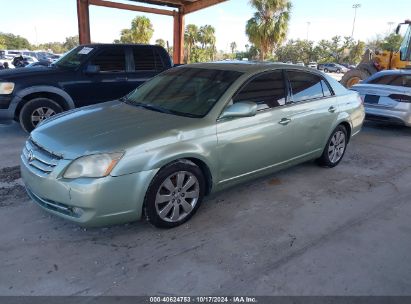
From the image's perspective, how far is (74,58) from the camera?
6.83 metres

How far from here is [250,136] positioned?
Result: 3.74m

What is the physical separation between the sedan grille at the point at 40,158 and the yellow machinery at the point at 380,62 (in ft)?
39.3

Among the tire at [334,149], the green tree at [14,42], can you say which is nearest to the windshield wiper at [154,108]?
the tire at [334,149]

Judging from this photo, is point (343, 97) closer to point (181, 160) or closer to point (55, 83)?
point (181, 160)

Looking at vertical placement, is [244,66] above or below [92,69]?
above

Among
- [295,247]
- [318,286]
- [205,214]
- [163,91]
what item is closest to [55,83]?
[163,91]

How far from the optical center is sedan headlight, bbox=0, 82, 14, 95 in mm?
6051

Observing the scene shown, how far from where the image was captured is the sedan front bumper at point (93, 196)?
282 cm

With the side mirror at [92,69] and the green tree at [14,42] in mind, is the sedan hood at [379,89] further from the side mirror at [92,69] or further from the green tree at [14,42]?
the green tree at [14,42]

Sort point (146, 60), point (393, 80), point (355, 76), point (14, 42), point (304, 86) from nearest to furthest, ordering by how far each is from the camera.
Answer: point (304, 86)
point (146, 60)
point (393, 80)
point (355, 76)
point (14, 42)

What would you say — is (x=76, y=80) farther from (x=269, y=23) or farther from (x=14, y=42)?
(x=14, y=42)

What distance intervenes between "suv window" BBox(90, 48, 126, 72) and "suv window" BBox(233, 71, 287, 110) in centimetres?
377

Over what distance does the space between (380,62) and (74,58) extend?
12.1 m

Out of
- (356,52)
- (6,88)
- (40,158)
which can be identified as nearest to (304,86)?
(40,158)
